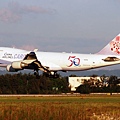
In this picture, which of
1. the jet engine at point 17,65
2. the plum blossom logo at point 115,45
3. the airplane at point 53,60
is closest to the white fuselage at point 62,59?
the airplane at point 53,60

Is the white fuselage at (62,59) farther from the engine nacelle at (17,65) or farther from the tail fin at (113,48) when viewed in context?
the tail fin at (113,48)

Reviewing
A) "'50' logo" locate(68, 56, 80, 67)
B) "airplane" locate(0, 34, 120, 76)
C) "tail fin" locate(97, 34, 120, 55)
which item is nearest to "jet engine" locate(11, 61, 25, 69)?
"airplane" locate(0, 34, 120, 76)

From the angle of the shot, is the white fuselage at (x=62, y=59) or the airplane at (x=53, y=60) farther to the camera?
the white fuselage at (x=62, y=59)

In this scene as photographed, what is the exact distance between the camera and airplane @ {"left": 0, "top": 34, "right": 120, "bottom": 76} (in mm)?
87062

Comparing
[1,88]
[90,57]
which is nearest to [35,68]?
[90,57]

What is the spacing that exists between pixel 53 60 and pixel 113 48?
1060cm

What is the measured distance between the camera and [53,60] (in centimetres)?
8894

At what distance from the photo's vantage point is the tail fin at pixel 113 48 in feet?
300

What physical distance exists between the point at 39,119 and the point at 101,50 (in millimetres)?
49881

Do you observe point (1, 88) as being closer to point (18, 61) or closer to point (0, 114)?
point (18, 61)

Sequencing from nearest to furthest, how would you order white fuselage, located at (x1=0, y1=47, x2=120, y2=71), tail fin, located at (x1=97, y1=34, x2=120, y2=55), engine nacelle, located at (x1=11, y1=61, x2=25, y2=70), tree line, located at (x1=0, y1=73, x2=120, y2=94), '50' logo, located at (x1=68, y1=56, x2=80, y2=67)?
engine nacelle, located at (x1=11, y1=61, x2=25, y2=70) < white fuselage, located at (x1=0, y1=47, x2=120, y2=71) < '50' logo, located at (x1=68, y1=56, x2=80, y2=67) < tail fin, located at (x1=97, y1=34, x2=120, y2=55) < tree line, located at (x1=0, y1=73, x2=120, y2=94)

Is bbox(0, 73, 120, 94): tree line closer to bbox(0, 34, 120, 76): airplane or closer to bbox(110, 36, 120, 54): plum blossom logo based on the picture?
bbox(110, 36, 120, 54): plum blossom logo

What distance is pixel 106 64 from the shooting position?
86.6 meters

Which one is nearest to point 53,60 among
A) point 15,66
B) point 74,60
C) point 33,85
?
point 74,60
